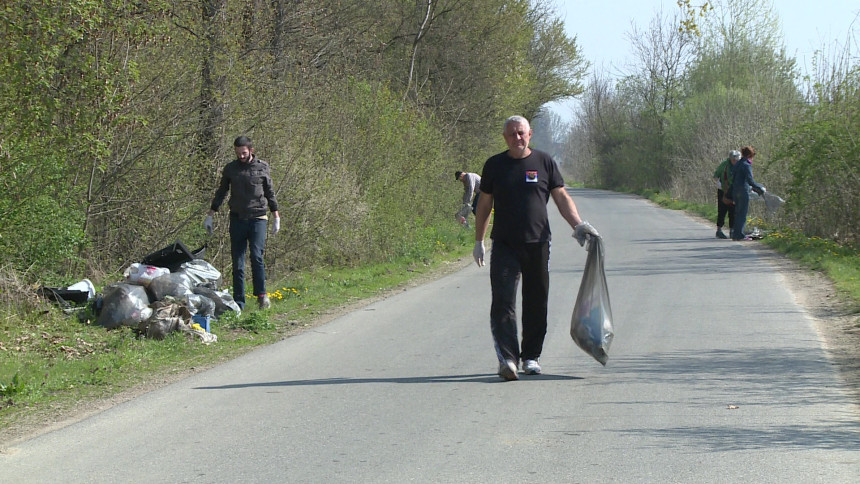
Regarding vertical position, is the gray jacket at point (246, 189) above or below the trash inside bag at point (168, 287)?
above

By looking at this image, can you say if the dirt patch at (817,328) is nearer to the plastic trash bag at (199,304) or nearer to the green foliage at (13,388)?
the green foliage at (13,388)

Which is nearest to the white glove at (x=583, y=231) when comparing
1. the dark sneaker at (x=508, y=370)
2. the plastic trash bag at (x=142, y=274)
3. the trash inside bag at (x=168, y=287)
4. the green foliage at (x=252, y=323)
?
the dark sneaker at (x=508, y=370)

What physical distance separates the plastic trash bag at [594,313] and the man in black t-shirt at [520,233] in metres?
0.22

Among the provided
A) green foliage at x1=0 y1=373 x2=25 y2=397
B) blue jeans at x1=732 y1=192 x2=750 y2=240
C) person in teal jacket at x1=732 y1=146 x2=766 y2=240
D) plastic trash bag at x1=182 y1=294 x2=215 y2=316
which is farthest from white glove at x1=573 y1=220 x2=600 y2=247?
blue jeans at x1=732 y1=192 x2=750 y2=240

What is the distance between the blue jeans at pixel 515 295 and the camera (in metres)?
8.40

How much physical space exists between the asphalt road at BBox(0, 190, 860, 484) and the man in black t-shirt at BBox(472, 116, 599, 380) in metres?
0.34

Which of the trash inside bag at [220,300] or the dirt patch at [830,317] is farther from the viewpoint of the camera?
the trash inside bag at [220,300]

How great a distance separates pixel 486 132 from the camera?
1404 inches

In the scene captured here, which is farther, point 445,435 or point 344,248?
point 344,248

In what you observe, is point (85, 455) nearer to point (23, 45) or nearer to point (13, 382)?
point (13, 382)

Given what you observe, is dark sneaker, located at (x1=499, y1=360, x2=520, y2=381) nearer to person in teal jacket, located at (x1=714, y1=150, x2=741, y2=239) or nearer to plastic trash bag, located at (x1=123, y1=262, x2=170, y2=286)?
plastic trash bag, located at (x1=123, y1=262, x2=170, y2=286)

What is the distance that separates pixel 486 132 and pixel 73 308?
25.5 metres

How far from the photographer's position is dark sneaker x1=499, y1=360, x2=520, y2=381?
8250 millimetres

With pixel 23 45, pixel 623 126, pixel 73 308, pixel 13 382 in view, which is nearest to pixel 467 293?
pixel 73 308
